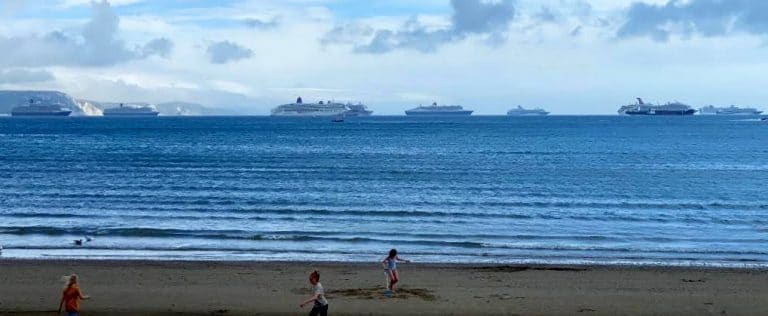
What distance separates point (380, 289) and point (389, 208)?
1906cm

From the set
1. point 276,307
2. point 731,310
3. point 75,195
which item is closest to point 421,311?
point 276,307

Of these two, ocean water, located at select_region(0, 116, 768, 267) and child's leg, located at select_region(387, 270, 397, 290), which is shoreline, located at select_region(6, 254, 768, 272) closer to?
ocean water, located at select_region(0, 116, 768, 267)

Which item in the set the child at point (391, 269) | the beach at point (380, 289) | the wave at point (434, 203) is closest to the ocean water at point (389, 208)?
the wave at point (434, 203)

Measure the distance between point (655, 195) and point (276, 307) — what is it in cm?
3146

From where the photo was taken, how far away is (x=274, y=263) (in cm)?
2531

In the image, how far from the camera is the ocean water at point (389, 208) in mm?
28625

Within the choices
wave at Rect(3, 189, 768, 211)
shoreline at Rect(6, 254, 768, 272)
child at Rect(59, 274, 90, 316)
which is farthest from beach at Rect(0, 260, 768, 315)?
wave at Rect(3, 189, 768, 211)

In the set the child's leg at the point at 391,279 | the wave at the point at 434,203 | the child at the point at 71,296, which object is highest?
the child at the point at 71,296

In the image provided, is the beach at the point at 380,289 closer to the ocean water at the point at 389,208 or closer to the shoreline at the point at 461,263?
the shoreline at the point at 461,263

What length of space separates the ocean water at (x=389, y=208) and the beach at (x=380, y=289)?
236cm

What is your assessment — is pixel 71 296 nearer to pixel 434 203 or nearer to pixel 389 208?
pixel 389 208

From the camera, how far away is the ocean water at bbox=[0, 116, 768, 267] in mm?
28625

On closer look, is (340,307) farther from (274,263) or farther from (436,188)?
(436,188)

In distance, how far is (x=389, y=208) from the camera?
39.8 metres
